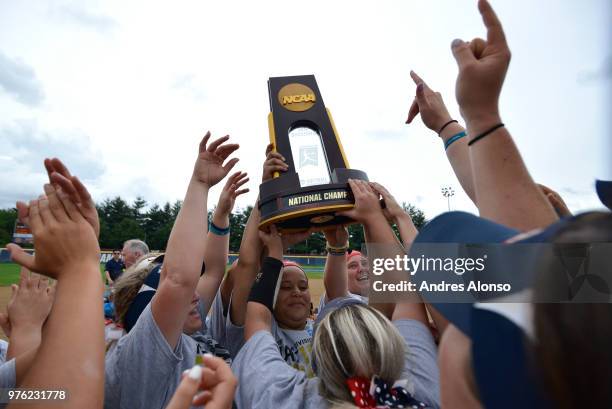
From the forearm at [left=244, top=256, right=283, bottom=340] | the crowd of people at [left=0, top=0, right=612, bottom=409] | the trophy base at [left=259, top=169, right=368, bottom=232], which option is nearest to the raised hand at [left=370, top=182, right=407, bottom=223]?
the crowd of people at [left=0, top=0, right=612, bottom=409]

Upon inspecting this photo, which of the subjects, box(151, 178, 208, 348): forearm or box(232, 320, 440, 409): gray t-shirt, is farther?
box(151, 178, 208, 348): forearm

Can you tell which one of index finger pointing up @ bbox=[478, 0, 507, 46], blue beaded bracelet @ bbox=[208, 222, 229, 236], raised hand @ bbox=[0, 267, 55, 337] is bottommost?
raised hand @ bbox=[0, 267, 55, 337]

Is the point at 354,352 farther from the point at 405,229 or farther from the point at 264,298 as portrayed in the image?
the point at 405,229

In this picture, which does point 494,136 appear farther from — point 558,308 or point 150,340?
point 150,340

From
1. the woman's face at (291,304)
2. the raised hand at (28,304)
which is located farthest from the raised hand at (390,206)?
the raised hand at (28,304)

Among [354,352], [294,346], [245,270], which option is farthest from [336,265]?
[354,352]

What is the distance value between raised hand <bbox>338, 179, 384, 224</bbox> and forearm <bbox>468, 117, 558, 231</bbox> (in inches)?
38.0

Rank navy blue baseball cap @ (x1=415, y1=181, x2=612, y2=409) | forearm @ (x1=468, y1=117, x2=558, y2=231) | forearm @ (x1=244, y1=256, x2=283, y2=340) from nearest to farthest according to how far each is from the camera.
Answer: navy blue baseball cap @ (x1=415, y1=181, x2=612, y2=409) < forearm @ (x1=468, y1=117, x2=558, y2=231) < forearm @ (x1=244, y1=256, x2=283, y2=340)

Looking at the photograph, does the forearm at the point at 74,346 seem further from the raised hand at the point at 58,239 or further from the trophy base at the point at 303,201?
the trophy base at the point at 303,201

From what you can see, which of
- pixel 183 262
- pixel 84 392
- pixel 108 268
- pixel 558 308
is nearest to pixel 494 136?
pixel 558 308

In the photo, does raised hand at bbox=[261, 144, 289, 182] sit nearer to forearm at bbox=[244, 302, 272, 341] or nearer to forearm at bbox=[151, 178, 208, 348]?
forearm at bbox=[151, 178, 208, 348]

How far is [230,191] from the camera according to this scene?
2689 mm

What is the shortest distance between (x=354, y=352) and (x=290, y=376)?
0.38m

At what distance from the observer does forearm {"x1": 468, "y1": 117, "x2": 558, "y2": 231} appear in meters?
0.87
